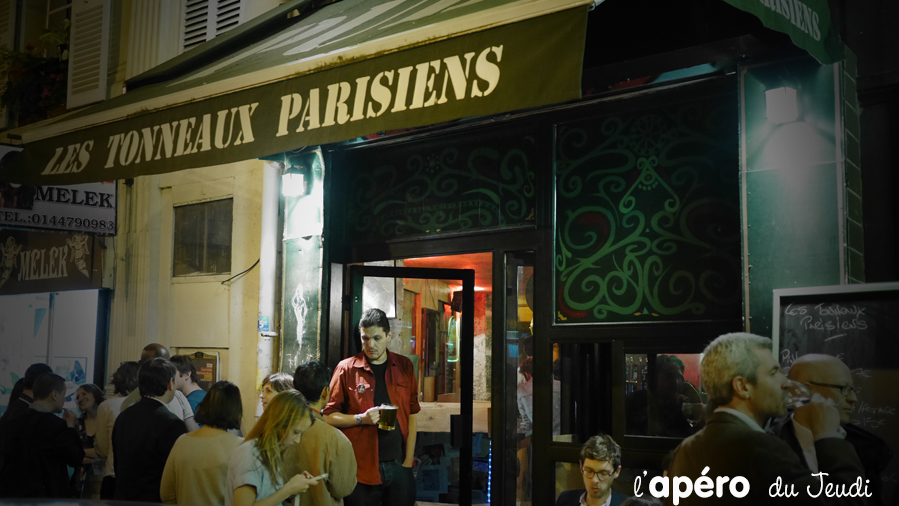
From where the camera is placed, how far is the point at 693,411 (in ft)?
16.6

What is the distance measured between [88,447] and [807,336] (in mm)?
5989

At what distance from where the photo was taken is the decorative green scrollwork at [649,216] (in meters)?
5.01

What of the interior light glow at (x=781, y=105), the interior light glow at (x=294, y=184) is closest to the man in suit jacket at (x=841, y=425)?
the interior light glow at (x=781, y=105)

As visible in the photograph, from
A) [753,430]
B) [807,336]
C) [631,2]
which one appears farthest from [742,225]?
[753,430]

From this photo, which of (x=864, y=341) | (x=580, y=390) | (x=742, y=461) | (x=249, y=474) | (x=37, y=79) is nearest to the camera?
(x=742, y=461)

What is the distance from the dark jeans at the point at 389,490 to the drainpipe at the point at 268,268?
1.75 meters

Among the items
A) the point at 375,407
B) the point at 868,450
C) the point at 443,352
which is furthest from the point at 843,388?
the point at 443,352

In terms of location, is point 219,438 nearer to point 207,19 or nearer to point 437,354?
point 207,19

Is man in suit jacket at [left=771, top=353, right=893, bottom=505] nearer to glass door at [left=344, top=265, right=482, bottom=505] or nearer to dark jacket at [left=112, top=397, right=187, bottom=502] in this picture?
glass door at [left=344, top=265, right=482, bottom=505]

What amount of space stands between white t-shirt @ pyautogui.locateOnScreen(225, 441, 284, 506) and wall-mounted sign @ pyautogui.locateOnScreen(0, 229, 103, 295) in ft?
20.3

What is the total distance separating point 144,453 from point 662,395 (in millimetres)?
3331

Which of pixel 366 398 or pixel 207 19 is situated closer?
pixel 366 398

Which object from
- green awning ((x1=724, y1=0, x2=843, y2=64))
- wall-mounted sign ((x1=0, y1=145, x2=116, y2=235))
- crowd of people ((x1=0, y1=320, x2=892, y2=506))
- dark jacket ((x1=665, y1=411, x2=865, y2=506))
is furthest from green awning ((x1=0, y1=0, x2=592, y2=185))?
dark jacket ((x1=665, y1=411, x2=865, y2=506))

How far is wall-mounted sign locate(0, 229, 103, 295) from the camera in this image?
9.30 m
